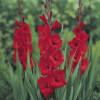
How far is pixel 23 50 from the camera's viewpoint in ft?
15.0

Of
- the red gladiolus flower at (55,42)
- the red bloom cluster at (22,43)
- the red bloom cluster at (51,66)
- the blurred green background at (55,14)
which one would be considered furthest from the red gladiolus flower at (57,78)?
the blurred green background at (55,14)

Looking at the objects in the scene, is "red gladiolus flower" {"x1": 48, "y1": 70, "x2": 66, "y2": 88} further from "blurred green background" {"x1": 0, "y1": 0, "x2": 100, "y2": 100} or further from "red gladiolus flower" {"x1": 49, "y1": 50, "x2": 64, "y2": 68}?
"blurred green background" {"x1": 0, "y1": 0, "x2": 100, "y2": 100}

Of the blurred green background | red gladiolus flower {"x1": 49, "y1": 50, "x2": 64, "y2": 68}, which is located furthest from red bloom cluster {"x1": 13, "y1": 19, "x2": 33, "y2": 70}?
the blurred green background

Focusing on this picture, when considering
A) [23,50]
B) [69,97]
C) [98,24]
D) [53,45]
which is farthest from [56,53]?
[98,24]

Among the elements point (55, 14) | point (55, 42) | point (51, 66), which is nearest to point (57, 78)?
point (51, 66)

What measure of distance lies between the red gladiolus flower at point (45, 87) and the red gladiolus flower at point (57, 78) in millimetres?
53

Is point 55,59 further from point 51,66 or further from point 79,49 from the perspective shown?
point 79,49

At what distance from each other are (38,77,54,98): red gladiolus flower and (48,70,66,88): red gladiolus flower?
0.17 feet

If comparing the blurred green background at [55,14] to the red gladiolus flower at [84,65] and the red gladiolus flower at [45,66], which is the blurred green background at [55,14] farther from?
the red gladiolus flower at [45,66]

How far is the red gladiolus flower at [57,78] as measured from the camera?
12.7 feet

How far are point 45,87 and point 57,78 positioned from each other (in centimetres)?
14

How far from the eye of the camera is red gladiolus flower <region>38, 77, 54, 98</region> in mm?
3945

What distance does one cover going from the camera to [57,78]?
390 centimetres

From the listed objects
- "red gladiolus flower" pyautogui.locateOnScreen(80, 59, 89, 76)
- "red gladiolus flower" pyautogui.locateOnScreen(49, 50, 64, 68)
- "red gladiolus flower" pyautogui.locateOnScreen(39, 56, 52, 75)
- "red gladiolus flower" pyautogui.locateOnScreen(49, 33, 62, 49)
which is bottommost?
"red gladiolus flower" pyautogui.locateOnScreen(80, 59, 89, 76)
